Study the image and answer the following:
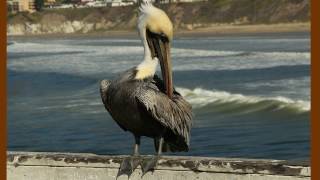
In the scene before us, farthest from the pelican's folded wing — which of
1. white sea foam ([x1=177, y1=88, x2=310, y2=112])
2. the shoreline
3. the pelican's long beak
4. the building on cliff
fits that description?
the building on cliff

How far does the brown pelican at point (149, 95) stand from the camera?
22.6 feet

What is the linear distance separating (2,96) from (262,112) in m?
16.2

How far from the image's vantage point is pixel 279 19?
120 m

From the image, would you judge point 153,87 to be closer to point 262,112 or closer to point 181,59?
point 262,112

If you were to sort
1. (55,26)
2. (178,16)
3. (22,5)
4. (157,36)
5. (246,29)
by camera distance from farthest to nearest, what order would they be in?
(22,5)
(55,26)
(178,16)
(246,29)
(157,36)

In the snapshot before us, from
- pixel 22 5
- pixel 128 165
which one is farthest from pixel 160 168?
pixel 22 5

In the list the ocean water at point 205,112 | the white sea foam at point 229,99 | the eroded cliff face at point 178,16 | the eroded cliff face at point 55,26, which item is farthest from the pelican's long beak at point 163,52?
the eroded cliff face at point 55,26

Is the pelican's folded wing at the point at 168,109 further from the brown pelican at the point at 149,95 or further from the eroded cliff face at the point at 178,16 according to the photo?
the eroded cliff face at the point at 178,16

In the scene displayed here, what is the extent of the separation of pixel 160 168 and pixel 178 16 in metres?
132

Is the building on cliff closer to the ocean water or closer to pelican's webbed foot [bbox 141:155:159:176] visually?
the ocean water

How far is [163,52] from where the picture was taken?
7.00 metres

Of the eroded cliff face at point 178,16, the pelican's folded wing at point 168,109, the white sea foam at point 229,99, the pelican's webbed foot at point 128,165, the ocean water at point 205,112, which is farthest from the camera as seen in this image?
the eroded cliff face at point 178,16

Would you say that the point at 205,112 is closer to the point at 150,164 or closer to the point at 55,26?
the point at 150,164

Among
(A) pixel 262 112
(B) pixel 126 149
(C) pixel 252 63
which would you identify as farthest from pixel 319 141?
(C) pixel 252 63
